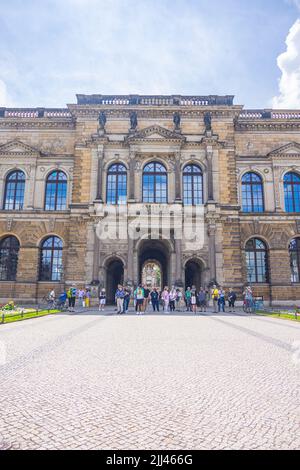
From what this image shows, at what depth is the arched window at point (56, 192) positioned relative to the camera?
26.8m

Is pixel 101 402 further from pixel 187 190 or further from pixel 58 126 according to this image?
pixel 58 126

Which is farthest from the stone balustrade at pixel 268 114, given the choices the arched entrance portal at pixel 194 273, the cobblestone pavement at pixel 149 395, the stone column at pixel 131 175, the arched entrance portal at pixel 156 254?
the cobblestone pavement at pixel 149 395

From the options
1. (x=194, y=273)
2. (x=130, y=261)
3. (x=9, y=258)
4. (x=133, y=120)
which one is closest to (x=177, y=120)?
(x=133, y=120)

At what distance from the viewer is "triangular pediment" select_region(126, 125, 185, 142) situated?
25391 millimetres

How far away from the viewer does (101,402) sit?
385 cm

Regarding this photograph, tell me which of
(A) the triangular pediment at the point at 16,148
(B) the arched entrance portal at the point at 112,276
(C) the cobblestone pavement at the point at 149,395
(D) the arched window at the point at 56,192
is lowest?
(C) the cobblestone pavement at the point at 149,395

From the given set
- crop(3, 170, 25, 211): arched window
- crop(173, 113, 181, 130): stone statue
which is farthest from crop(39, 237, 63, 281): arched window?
crop(173, 113, 181, 130): stone statue

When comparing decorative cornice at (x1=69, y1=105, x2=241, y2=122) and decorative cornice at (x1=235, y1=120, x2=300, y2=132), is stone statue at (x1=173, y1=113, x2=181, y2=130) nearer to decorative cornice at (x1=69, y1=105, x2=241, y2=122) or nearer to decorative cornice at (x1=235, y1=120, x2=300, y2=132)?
decorative cornice at (x1=69, y1=105, x2=241, y2=122)

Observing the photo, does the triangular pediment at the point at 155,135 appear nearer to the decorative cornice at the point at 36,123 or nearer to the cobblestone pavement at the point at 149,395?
the decorative cornice at the point at 36,123

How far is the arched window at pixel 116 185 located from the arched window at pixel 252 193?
34.4 feet

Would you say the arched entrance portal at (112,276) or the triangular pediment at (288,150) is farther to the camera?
the triangular pediment at (288,150)

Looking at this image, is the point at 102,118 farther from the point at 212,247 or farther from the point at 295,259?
the point at 295,259

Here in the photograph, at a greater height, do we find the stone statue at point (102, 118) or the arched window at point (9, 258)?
the stone statue at point (102, 118)

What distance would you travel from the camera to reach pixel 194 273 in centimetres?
2792
